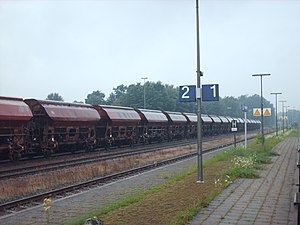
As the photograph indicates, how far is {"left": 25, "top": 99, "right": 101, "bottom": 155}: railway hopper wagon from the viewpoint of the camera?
822 inches

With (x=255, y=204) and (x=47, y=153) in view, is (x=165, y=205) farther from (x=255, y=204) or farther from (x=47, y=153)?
(x=47, y=153)

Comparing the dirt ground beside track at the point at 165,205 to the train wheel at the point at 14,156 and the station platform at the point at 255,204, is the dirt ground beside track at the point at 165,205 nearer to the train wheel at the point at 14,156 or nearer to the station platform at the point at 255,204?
the station platform at the point at 255,204

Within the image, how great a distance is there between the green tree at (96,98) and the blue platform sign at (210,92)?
93087mm

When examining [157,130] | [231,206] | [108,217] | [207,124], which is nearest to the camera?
[108,217]

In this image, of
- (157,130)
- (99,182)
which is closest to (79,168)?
(99,182)

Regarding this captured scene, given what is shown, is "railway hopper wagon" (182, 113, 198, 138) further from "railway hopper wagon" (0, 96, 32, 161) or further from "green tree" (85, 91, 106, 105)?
"green tree" (85, 91, 106, 105)

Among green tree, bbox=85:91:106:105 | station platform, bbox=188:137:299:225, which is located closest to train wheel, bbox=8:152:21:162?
station platform, bbox=188:137:299:225

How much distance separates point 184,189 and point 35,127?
13.1m

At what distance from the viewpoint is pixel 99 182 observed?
12961 mm

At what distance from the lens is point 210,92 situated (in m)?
12.0

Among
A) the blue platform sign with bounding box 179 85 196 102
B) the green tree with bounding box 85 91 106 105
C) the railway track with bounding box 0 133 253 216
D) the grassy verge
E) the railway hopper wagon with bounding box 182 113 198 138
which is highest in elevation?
the green tree with bounding box 85 91 106 105

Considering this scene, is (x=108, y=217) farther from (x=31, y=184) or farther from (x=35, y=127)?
(x=35, y=127)

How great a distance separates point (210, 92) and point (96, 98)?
101m

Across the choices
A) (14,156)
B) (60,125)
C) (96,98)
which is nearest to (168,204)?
(14,156)
